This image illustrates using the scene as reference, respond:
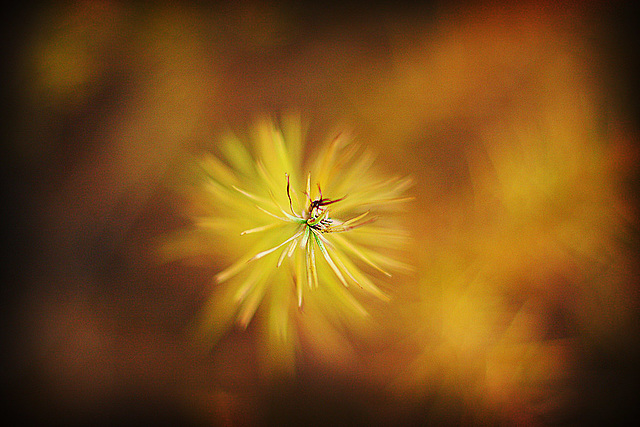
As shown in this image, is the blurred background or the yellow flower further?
the blurred background

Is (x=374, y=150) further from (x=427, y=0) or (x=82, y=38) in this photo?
(x=82, y=38)

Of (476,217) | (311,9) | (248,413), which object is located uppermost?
(311,9)

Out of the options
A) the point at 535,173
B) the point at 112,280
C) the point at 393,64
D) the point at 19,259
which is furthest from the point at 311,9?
the point at 19,259

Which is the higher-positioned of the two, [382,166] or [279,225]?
[382,166]

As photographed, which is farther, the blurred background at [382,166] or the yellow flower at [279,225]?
the blurred background at [382,166]

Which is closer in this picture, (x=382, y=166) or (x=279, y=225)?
(x=279, y=225)
